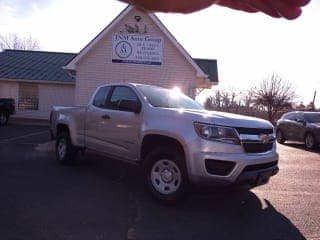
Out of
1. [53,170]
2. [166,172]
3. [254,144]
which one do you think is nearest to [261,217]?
[254,144]

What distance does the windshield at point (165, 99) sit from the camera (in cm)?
735

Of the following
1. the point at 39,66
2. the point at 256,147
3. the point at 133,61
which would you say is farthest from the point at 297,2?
the point at 39,66

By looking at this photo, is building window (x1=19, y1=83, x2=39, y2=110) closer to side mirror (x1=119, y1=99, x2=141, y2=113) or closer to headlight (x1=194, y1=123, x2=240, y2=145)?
side mirror (x1=119, y1=99, x2=141, y2=113)

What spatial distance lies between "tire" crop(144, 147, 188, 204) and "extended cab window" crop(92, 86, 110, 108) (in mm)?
2195

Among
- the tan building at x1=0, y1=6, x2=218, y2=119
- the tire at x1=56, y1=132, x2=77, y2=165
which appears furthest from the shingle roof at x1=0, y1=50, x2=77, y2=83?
the tire at x1=56, y1=132, x2=77, y2=165

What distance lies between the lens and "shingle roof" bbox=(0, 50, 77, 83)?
83.6 feet

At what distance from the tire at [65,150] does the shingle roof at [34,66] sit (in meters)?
15.7

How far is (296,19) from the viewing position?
884mm

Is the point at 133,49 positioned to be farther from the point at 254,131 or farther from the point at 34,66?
the point at 254,131

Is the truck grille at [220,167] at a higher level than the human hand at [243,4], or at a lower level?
lower

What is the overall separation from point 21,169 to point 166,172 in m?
3.84

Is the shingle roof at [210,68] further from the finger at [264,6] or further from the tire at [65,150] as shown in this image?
the finger at [264,6]

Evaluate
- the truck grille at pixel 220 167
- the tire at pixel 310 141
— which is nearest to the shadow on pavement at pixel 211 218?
the truck grille at pixel 220 167

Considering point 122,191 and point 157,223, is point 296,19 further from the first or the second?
point 122,191
